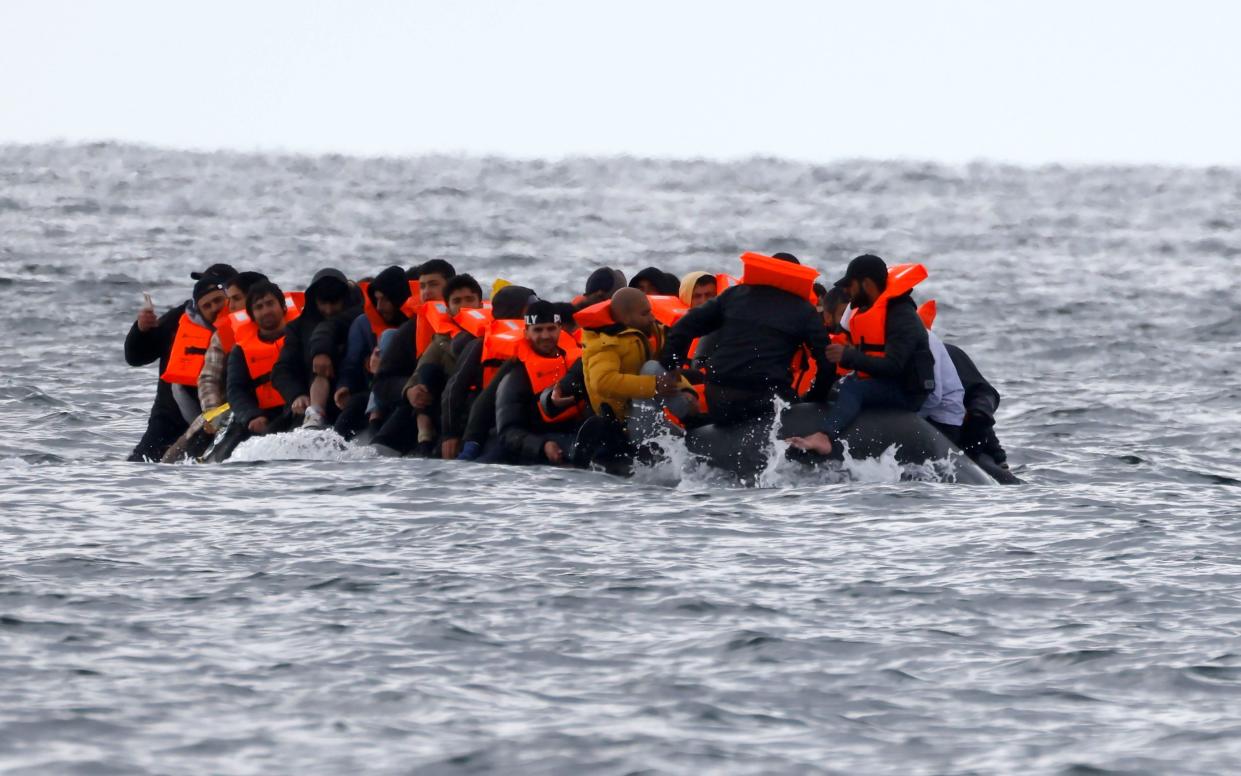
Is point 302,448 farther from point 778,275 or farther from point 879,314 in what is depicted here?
point 879,314

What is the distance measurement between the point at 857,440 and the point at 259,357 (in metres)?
5.19

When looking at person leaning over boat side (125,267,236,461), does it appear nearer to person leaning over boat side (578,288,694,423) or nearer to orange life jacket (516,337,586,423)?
orange life jacket (516,337,586,423)

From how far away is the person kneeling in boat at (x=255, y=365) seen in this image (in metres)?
16.1

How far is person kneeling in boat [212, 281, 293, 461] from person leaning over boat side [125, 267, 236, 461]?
0.65 meters

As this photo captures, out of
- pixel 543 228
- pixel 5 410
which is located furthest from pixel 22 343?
pixel 543 228

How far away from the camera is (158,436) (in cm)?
1708

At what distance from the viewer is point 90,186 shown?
3187 inches

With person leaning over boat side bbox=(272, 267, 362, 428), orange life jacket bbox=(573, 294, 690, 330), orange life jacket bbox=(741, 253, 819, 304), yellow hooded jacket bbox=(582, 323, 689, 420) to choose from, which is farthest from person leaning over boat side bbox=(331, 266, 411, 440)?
orange life jacket bbox=(741, 253, 819, 304)

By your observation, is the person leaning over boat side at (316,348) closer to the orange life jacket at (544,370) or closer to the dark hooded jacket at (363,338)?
the dark hooded jacket at (363,338)

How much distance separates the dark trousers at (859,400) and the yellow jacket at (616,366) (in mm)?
1270

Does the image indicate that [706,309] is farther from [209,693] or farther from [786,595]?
[209,693]

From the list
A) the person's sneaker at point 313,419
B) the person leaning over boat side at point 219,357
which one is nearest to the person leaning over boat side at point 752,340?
the person's sneaker at point 313,419

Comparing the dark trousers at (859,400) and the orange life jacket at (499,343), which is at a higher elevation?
the orange life jacket at (499,343)

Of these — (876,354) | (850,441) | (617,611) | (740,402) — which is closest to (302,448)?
(740,402)
